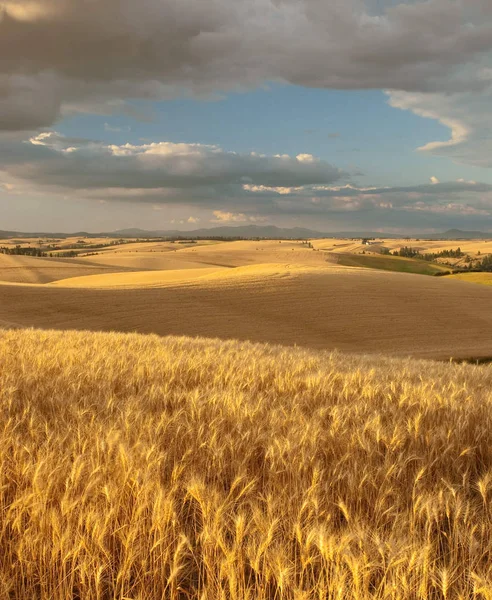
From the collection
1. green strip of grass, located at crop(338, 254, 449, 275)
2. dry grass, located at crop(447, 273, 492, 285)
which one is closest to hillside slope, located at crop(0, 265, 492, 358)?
dry grass, located at crop(447, 273, 492, 285)

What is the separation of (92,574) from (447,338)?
31571 mm

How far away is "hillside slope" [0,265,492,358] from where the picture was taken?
1138 inches

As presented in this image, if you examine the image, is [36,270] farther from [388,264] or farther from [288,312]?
[388,264]

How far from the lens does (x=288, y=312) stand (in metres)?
34.4

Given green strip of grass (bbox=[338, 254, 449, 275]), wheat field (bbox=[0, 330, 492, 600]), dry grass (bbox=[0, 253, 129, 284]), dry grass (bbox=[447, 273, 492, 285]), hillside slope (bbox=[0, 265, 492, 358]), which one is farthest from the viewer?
green strip of grass (bbox=[338, 254, 449, 275])

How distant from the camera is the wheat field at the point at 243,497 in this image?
2.02 m

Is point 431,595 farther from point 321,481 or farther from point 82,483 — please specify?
Result: point 82,483

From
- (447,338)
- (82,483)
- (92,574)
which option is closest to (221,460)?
(82,483)

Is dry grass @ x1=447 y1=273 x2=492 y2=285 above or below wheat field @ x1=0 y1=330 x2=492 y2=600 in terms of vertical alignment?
below

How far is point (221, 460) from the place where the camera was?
305 cm

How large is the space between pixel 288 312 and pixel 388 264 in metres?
61.3

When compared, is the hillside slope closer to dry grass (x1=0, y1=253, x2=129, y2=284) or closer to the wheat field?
the wheat field

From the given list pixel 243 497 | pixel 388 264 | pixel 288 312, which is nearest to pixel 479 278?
pixel 388 264

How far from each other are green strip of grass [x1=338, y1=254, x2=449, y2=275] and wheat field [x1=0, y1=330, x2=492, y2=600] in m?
83.2
